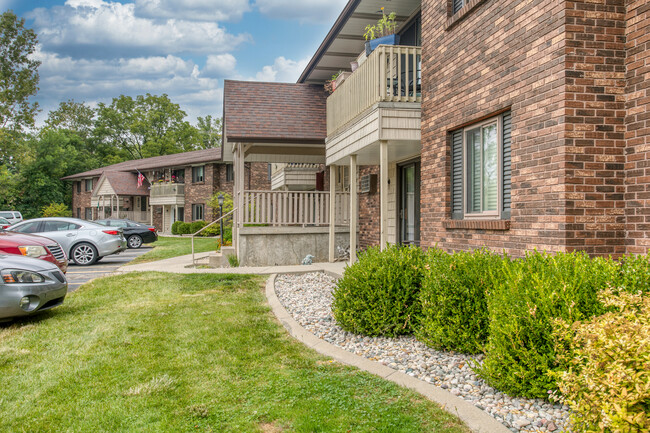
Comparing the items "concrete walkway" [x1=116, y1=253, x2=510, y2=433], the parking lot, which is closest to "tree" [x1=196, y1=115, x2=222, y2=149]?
the parking lot

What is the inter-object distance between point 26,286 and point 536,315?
246 inches

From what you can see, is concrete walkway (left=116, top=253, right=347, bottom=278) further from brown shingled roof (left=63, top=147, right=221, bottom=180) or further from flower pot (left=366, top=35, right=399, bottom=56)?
brown shingled roof (left=63, top=147, right=221, bottom=180)

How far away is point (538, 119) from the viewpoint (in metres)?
5.64

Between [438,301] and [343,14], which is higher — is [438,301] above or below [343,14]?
below

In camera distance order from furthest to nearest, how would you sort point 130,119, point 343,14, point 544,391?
point 130,119, point 343,14, point 544,391

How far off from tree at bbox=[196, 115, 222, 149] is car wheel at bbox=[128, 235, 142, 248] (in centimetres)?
4159

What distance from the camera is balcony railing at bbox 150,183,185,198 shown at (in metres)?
40.6

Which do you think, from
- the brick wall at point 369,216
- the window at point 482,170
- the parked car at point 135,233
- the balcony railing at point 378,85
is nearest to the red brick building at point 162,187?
the parked car at point 135,233

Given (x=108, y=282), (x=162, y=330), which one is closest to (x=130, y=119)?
(x=108, y=282)

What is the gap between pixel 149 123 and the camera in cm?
6097

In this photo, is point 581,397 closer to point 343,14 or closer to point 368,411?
point 368,411

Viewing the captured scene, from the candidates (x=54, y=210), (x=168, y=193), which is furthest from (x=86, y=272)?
(x=54, y=210)

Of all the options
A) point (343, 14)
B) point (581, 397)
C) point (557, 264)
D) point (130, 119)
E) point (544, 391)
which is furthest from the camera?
point (130, 119)

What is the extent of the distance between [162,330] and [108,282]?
532 centimetres
